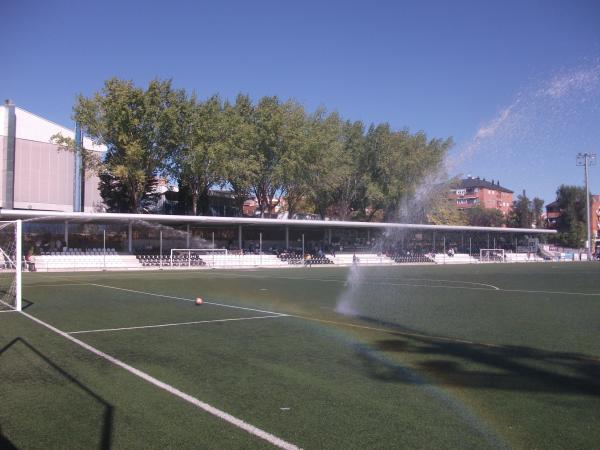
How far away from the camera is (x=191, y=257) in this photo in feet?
146

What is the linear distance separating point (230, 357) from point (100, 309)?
25.2 feet

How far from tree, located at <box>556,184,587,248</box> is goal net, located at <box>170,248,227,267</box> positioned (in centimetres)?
7800

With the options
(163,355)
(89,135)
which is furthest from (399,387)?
(89,135)

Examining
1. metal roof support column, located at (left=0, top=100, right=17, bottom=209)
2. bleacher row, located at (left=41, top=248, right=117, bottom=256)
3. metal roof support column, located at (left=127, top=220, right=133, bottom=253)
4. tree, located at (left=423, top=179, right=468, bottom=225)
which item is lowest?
bleacher row, located at (left=41, top=248, right=117, bottom=256)

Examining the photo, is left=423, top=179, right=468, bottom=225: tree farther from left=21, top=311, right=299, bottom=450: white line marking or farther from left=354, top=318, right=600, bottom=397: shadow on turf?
left=21, top=311, right=299, bottom=450: white line marking

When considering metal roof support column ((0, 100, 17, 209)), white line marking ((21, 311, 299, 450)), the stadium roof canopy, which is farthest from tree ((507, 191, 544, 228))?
white line marking ((21, 311, 299, 450))

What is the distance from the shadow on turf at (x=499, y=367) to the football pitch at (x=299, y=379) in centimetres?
3

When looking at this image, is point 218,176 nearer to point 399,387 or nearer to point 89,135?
point 89,135

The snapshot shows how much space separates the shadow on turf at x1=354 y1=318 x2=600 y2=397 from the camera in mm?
6793

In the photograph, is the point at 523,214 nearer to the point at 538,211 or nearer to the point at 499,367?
the point at 538,211

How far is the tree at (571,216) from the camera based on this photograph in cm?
9900

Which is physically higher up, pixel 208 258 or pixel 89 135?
pixel 89 135

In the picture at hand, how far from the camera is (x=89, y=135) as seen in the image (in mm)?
50125

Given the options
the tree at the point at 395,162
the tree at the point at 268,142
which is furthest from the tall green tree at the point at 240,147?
the tree at the point at 395,162
